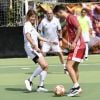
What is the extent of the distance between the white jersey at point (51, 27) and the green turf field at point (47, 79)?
3.55 feet

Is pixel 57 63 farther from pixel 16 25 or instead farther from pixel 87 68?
pixel 16 25

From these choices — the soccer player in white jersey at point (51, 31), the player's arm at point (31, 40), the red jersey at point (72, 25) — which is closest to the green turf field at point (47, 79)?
the soccer player in white jersey at point (51, 31)

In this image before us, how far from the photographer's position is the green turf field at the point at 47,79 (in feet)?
35.0

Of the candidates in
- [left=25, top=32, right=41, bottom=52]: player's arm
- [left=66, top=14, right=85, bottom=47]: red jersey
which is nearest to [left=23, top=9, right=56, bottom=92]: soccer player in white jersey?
[left=25, top=32, right=41, bottom=52]: player's arm

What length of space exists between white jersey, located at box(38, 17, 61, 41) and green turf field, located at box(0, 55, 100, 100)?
1.08 m

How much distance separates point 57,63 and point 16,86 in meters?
6.11

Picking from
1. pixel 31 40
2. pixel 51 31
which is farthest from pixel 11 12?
pixel 31 40

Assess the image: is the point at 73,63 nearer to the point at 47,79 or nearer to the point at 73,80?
the point at 73,80

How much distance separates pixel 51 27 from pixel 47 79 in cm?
249

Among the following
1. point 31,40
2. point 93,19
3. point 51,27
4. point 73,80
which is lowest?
point 93,19

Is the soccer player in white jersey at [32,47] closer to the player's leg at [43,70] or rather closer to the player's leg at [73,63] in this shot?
the player's leg at [43,70]

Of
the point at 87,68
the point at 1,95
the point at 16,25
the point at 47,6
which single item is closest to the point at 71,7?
the point at 47,6

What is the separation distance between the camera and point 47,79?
13500mm

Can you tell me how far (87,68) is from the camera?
53.3 feet
